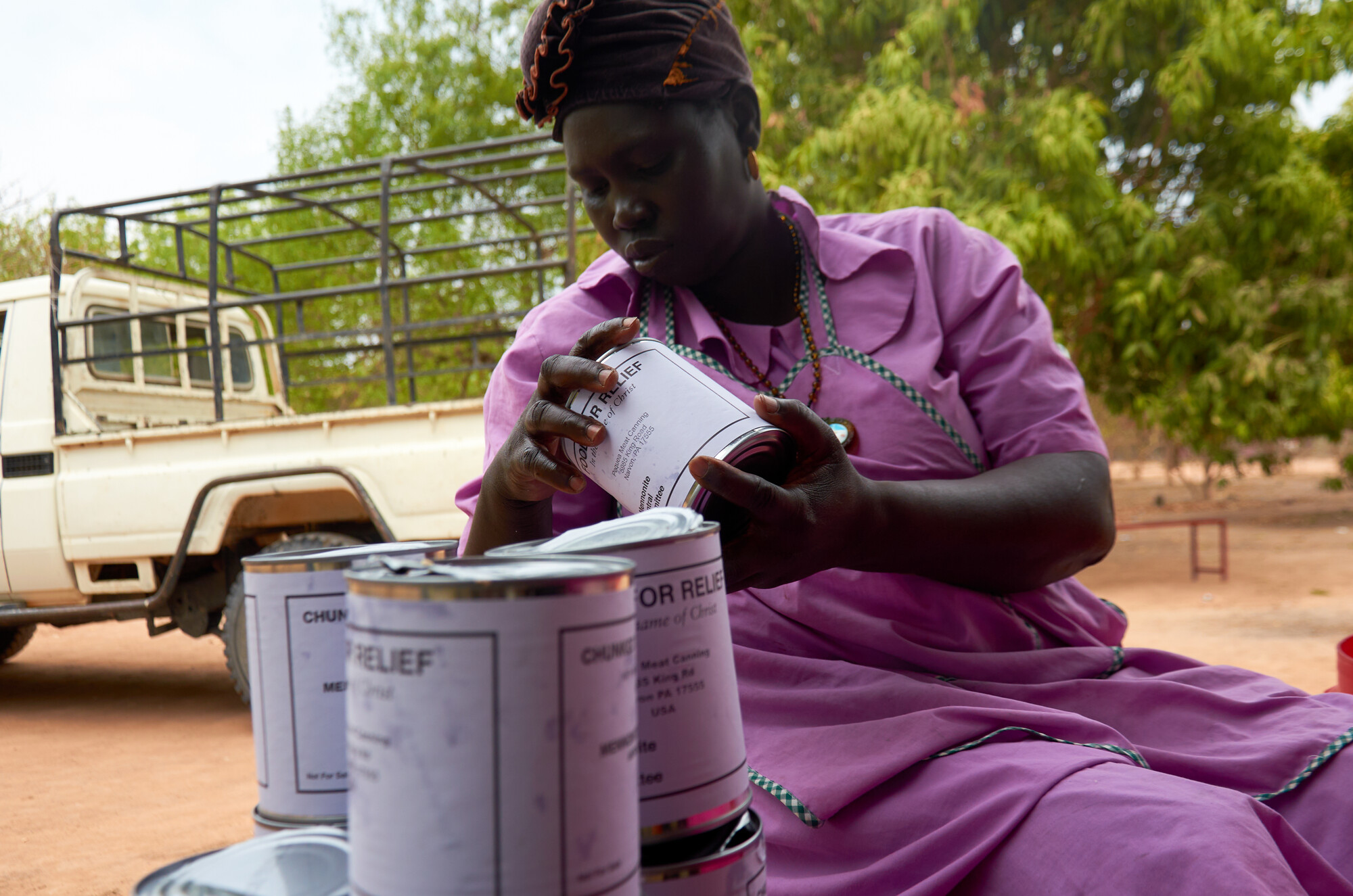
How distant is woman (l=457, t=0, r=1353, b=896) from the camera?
111cm

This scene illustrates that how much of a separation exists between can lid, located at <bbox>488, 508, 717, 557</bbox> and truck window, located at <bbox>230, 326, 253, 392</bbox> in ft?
22.0

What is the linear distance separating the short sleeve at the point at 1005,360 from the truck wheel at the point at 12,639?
7743mm

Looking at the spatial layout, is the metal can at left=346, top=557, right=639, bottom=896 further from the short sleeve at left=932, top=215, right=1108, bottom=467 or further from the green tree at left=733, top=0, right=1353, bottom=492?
the green tree at left=733, top=0, right=1353, bottom=492

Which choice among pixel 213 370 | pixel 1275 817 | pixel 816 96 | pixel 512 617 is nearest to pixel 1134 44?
pixel 816 96

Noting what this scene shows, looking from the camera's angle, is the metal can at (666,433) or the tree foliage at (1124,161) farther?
the tree foliage at (1124,161)

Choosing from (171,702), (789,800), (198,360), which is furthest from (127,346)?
(789,800)

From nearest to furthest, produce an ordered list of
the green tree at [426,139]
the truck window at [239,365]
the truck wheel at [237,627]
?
the truck wheel at [237,627]
the truck window at [239,365]
the green tree at [426,139]

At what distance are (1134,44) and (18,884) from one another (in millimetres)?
9807

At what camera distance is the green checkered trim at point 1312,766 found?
50.1 inches

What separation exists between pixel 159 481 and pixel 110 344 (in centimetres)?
129

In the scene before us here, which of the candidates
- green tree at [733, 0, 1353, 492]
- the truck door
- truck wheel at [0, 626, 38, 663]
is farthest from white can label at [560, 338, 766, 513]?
truck wheel at [0, 626, 38, 663]

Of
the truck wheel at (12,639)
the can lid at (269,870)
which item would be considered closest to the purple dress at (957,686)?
the can lid at (269,870)

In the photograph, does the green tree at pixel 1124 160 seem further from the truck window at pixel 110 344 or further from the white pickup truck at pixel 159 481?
the truck window at pixel 110 344

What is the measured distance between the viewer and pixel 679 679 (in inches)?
31.8
